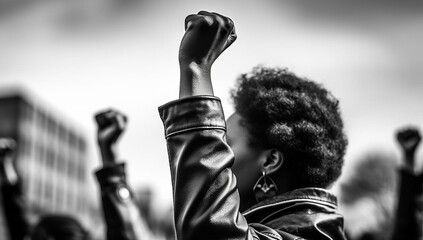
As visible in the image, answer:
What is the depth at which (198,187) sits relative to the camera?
5.25ft

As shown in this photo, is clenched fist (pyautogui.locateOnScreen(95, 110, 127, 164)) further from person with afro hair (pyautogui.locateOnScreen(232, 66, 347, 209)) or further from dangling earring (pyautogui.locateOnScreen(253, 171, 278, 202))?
dangling earring (pyautogui.locateOnScreen(253, 171, 278, 202))

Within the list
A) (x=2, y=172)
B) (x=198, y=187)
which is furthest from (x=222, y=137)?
(x=2, y=172)

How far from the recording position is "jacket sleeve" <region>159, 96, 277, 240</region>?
1.59 meters

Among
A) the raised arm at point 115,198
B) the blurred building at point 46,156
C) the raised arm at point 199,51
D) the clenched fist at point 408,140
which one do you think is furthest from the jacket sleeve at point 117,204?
the blurred building at point 46,156

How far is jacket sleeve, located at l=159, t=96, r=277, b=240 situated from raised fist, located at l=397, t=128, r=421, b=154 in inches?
114

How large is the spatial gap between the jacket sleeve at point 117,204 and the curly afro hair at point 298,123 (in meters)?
1.53

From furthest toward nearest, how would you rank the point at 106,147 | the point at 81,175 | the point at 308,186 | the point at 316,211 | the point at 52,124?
the point at 81,175
the point at 52,124
the point at 106,147
the point at 308,186
the point at 316,211

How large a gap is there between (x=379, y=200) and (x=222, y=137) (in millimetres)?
27970

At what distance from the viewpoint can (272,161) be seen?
2127mm

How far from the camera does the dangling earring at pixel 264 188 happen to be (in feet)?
6.92

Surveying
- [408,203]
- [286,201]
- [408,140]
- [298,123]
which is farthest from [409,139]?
[286,201]

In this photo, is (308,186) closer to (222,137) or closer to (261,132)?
(261,132)

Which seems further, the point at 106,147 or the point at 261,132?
the point at 106,147

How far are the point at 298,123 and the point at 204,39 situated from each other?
1.97ft
